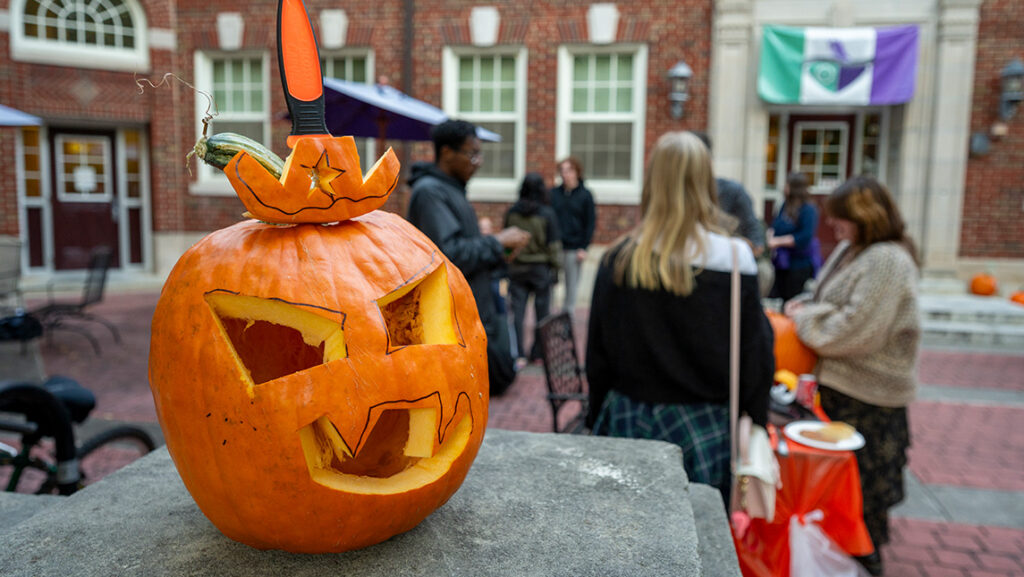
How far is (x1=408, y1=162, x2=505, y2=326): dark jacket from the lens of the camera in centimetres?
360

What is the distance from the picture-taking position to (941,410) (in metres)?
5.59

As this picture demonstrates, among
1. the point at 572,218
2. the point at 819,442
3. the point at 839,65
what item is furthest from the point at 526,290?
the point at 839,65

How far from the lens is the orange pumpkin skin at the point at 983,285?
992 cm

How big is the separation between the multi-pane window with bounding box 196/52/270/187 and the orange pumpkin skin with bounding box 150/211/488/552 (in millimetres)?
11748

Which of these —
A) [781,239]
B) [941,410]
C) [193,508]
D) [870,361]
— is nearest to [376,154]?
[781,239]

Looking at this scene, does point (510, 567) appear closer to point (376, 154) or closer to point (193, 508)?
point (193, 508)

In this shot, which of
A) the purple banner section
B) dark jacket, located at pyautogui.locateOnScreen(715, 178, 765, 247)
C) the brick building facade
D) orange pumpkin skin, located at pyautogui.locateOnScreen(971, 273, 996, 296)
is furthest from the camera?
the brick building facade

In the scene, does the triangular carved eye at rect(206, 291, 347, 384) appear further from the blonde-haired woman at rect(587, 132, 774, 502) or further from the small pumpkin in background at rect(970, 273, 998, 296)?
the small pumpkin in background at rect(970, 273, 998, 296)

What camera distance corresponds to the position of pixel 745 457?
7.65ft

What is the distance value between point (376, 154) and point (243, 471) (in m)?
10.6

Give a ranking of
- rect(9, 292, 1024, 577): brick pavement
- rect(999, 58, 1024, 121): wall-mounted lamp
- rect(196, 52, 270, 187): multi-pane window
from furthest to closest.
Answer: rect(196, 52, 270, 187): multi-pane window, rect(999, 58, 1024, 121): wall-mounted lamp, rect(9, 292, 1024, 577): brick pavement

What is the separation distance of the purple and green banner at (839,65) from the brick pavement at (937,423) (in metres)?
4.13

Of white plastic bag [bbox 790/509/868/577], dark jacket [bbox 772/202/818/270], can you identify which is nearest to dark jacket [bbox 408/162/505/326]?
white plastic bag [bbox 790/509/868/577]

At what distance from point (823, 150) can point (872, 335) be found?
8941 millimetres
